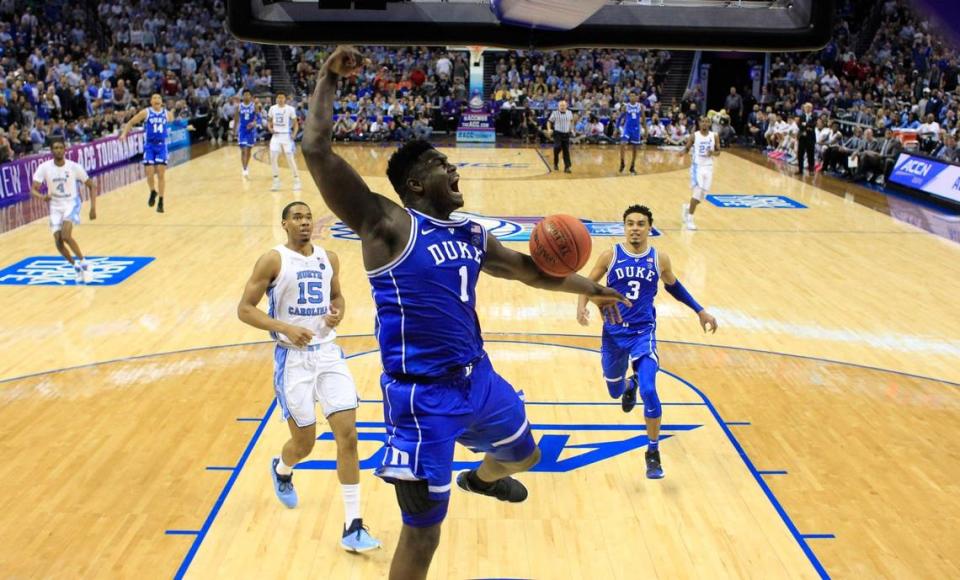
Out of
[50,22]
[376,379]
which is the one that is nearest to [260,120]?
[50,22]

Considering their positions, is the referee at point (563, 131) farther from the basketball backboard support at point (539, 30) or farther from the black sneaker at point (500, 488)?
the basketball backboard support at point (539, 30)

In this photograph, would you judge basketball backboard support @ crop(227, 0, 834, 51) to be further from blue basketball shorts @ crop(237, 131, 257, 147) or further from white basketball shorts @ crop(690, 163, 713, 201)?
blue basketball shorts @ crop(237, 131, 257, 147)

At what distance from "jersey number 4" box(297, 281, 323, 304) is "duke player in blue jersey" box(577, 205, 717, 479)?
1795mm

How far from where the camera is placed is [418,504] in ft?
12.7

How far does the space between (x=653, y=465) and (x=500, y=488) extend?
1740 mm

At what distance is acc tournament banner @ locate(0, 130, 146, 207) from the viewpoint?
16.2 m

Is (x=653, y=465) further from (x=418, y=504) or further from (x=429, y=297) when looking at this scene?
(x=429, y=297)

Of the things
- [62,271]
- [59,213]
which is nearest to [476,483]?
[59,213]

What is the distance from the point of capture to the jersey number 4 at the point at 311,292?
5590mm

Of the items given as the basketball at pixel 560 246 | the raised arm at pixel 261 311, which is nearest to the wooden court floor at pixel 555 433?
the raised arm at pixel 261 311

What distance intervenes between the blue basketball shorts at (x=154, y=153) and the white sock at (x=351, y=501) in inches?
445

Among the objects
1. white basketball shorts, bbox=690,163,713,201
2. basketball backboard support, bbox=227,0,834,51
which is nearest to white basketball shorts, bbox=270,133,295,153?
white basketball shorts, bbox=690,163,713,201

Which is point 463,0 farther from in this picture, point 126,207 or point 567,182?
point 567,182

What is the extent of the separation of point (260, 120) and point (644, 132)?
11097mm
